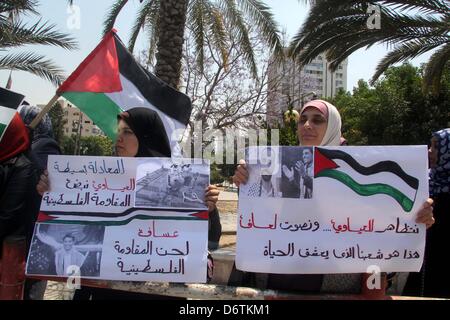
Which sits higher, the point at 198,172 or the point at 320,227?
the point at 198,172

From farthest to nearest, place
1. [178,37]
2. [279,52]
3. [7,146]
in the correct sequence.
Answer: [279,52] < [178,37] < [7,146]

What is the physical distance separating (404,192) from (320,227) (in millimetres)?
415

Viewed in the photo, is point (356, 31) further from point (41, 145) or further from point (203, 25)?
point (41, 145)

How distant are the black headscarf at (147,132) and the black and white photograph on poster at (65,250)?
488mm

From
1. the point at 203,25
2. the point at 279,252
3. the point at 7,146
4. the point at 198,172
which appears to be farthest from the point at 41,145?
the point at 203,25

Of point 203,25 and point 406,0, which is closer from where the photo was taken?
point 406,0

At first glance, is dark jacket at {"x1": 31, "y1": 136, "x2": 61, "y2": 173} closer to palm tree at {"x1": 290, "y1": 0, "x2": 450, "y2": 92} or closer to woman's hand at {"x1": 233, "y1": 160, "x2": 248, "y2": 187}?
woman's hand at {"x1": 233, "y1": 160, "x2": 248, "y2": 187}

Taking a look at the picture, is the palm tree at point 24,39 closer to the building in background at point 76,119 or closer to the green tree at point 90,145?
the building in background at point 76,119

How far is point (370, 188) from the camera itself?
2.07m

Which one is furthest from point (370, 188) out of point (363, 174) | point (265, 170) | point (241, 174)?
point (241, 174)

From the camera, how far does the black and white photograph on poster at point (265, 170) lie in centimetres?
211

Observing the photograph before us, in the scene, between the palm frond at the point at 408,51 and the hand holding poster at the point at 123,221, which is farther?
the palm frond at the point at 408,51

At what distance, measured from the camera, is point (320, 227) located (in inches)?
81.7

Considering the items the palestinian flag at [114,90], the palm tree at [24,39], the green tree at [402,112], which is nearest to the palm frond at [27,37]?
the palm tree at [24,39]
